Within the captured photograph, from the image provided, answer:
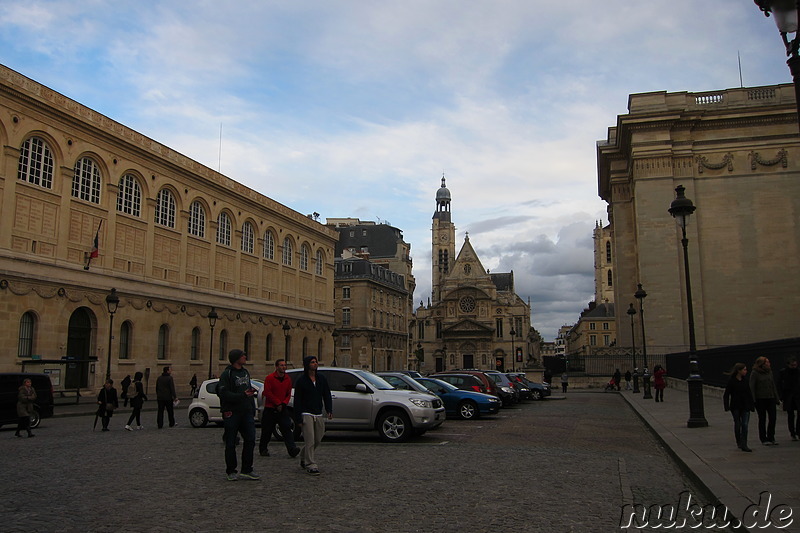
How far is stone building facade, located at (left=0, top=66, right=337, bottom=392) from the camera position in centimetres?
2853

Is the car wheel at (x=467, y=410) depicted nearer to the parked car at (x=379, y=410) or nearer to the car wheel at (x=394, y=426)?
the parked car at (x=379, y=410)

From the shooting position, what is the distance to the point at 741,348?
23.5 m

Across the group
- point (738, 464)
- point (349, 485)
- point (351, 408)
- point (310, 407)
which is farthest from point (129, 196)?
point (738, 464)

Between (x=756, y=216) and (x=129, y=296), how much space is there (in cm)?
3815

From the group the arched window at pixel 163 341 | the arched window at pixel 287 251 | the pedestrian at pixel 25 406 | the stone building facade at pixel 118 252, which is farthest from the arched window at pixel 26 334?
the arched window at pixel 287 251

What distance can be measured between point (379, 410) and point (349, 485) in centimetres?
523

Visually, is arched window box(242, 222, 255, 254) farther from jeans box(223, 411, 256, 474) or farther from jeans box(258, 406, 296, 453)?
jeans box(223, 411, 256, 474)

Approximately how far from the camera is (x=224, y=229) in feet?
146

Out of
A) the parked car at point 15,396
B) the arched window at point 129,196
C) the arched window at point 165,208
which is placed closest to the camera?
the parked car at point 15,396

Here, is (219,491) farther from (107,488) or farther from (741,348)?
(741,348)

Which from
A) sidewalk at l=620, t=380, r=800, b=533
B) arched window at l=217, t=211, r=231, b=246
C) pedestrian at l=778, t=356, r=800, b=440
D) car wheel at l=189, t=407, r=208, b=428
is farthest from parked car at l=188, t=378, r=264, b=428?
arched window at l=217, t=211, r=231, b=246

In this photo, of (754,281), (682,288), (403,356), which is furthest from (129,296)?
(403,356)

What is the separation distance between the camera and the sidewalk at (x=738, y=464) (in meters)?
7.03

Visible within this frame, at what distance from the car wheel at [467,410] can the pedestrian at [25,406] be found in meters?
11.8
